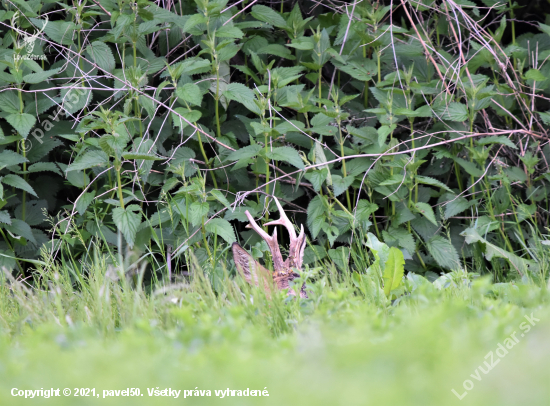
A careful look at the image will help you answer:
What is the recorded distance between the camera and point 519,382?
0.83 metres

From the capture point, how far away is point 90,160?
8.77 feet

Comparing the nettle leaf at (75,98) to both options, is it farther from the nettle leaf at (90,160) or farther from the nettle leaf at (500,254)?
the nettle leaf at (500,254)

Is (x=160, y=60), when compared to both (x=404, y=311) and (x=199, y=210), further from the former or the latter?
(x=404, y=311)

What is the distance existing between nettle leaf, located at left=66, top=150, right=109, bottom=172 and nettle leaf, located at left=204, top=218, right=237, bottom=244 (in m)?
0.65

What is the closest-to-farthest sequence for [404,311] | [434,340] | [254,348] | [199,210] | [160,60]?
[434,340]
[254,348]
[404,311]
[199,210]
[160,60]

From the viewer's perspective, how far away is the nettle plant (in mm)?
2768

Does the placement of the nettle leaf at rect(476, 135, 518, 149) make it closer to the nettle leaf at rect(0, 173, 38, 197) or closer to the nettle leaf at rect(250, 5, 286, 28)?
the nettle leaf at rect(250, 5, 286, 28)

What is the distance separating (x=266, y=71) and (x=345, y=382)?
254cm

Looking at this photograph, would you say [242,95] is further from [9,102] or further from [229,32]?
[9,102]

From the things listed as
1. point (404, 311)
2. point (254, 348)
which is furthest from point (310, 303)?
point (254, 348)

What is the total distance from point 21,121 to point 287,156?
1524 millimetres

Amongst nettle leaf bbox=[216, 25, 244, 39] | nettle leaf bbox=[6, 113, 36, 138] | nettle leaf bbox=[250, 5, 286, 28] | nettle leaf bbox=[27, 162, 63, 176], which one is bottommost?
nettle leaf bbox=[27, 162, 63, 176]

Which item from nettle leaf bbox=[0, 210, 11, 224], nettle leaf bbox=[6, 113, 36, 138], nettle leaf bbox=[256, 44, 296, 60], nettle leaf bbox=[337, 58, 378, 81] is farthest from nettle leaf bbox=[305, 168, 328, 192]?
nettle leaf bbox=[0, 210, 11, 224]

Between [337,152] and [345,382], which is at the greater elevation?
[345,382]
